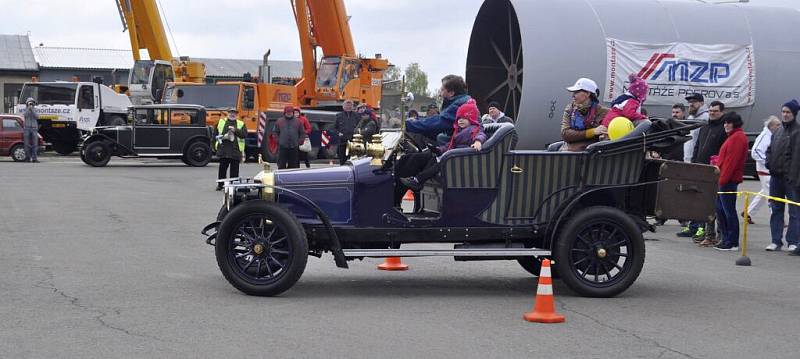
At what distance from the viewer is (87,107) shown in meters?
34.7

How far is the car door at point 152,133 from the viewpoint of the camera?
2739 centimetres

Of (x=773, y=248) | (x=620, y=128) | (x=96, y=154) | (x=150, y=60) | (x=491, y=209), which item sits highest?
(x=150, y=60)

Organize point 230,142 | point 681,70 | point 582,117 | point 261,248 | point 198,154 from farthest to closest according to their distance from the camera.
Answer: point 198,154 → point 681,70 → point 230,142 → point 582,117 → point 261,248

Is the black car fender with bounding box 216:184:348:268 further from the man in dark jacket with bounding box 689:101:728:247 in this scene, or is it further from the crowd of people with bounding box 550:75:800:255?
the man in dark jacket with bounding box 689:101:728:247

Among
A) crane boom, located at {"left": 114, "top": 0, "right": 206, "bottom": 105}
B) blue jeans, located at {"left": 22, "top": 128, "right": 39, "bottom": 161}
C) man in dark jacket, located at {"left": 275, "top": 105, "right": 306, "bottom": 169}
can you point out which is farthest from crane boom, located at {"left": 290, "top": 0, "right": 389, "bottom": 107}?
man in dark jacket, located at {"left": 275, "top": 105, "right": 306, "bottom": 169}

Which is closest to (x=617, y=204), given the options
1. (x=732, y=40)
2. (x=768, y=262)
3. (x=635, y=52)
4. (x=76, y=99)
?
(x=768, y=262)

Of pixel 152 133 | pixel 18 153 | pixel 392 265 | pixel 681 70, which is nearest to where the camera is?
pixel 392 265

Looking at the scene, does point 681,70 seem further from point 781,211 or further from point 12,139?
point 12,139

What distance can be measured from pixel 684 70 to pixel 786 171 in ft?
28.6

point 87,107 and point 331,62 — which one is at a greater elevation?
point 331,62

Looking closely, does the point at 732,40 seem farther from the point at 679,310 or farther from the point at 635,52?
the point at 679,310

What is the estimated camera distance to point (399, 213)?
8.59 meters

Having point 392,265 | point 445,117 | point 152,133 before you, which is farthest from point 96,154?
point 445,117

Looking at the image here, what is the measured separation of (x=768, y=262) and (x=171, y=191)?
11377 mm
